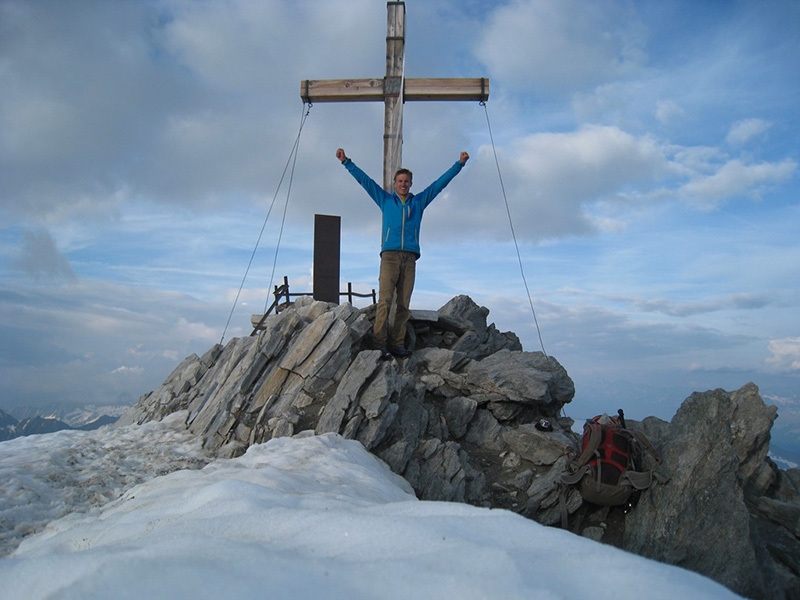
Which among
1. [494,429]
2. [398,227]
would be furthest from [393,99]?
[494,429]

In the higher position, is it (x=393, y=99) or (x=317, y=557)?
(x=393, y=99)

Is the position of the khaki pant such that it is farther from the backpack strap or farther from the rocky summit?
the backpack strap

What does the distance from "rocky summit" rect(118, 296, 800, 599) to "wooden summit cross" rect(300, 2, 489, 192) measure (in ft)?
14.4

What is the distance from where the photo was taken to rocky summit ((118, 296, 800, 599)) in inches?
319

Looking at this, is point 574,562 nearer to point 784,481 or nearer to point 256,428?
point 256,428

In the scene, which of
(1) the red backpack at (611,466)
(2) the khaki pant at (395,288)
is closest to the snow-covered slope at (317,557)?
(1) the red backpack at (611,466)

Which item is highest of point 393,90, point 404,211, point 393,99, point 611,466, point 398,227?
point 393,90

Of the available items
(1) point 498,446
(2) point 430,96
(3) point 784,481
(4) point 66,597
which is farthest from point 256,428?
(3) point 784,481

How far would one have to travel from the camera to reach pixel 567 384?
41.9ft

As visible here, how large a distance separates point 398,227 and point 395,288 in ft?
4.74

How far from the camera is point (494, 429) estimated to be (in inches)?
454

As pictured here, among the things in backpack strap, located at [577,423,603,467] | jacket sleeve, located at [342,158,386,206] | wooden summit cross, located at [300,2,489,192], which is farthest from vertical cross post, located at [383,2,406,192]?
backpack strap, located at [577,423,603,467]

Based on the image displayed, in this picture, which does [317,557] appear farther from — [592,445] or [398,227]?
[398,227]

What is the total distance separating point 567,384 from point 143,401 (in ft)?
39.1
